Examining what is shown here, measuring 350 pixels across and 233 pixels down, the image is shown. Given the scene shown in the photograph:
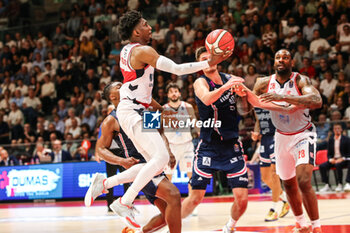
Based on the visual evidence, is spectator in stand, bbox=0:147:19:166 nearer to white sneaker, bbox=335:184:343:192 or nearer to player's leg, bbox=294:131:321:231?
white sneaker, bbox=335:184:343:192

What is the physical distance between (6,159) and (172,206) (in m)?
10.7

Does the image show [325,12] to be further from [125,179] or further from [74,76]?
[125,179]

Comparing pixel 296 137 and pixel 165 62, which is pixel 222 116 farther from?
pixel 165 62

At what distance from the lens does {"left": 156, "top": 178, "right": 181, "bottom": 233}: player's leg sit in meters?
5.29

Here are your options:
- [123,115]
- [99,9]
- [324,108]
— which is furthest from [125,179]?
[99,9]

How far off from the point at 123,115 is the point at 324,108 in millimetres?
9623

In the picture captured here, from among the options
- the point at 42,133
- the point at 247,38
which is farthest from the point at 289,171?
the point at 42,133

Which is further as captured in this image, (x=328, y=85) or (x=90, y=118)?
(x=90, y=118)

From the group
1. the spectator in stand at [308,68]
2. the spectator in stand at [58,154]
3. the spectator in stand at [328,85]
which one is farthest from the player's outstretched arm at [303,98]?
the spectator in stand at [58,154]

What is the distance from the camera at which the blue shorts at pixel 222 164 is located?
626 centimetres

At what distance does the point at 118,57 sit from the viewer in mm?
18844

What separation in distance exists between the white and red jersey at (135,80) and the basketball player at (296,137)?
108cm

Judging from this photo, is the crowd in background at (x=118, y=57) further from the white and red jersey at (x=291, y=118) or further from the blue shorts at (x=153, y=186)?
the blue shorts at (x=153, y=186)

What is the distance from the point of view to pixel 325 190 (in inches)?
513
